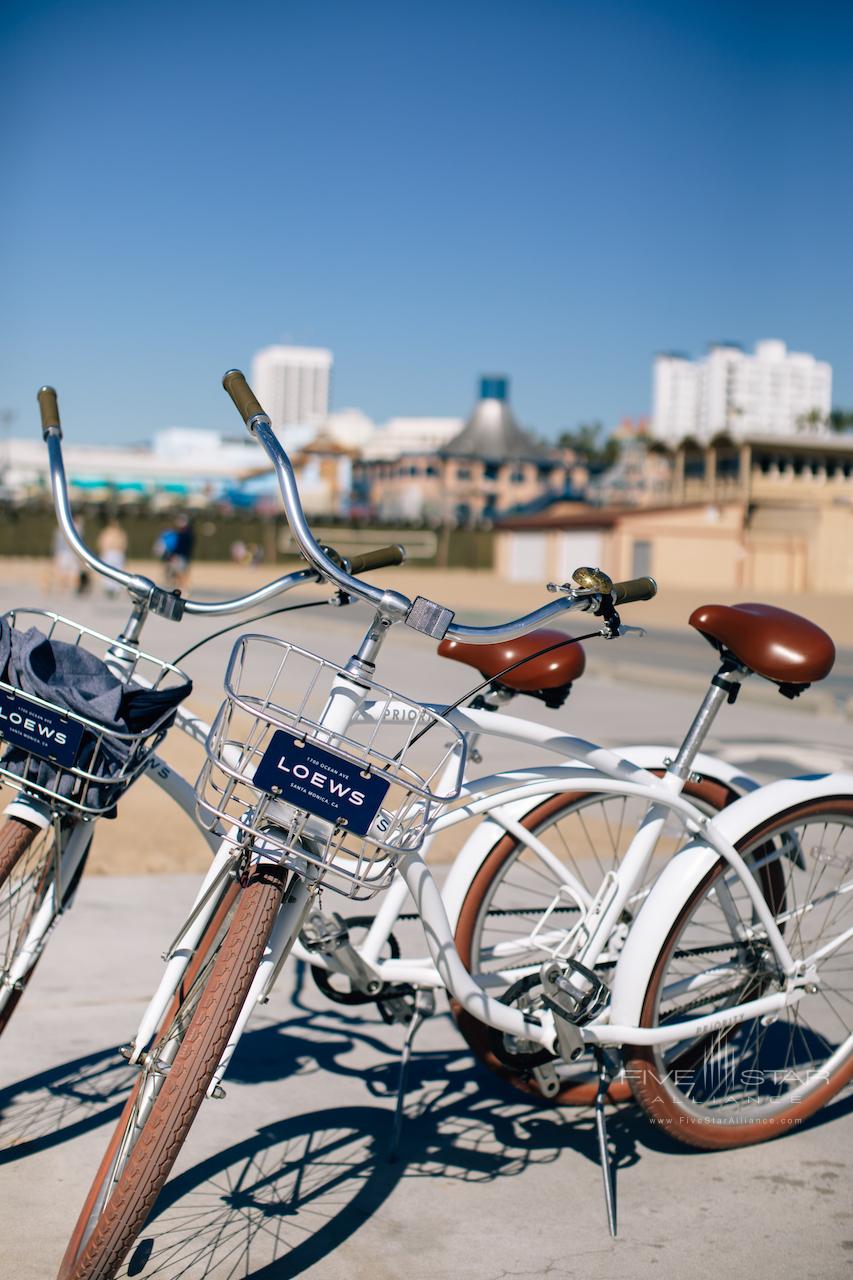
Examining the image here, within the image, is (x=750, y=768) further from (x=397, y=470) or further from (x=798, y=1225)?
(x=397, y=470)

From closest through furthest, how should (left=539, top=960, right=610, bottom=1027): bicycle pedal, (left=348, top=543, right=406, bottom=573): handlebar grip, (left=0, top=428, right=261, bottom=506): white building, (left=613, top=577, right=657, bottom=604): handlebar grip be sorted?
(left=613, top=577, right=657, bottom=604): handlebar grip < (left=348, top=543, right=406, bottom=573): handlebar grip < (left=539, top=960, right=610, bottom=1027): bicycle pedal < (left=0, top=428, right=261, bottom=506): white building

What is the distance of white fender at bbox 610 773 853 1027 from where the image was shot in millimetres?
2893

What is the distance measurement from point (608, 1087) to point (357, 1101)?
0.64 metres

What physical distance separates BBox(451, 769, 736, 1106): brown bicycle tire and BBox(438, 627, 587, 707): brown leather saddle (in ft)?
0.96

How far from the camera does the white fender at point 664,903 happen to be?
289 centimetres

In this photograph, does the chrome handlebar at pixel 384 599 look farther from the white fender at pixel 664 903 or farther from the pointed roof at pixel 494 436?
the pointed roof at pixel 494 436

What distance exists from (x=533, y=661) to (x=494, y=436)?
127602mm

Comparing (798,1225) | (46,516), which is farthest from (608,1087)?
A: (46,516)

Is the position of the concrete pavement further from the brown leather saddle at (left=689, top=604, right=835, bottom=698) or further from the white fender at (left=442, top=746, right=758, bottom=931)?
the brown leather saddle at (left=689, top=604, right=835, bottom=698)

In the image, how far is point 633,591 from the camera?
2.52 meters

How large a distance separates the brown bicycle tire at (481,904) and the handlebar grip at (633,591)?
754 millimetres

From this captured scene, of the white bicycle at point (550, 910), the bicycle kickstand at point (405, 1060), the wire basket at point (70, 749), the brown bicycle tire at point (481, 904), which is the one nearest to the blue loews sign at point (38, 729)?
the wire basket at point (70, 749)

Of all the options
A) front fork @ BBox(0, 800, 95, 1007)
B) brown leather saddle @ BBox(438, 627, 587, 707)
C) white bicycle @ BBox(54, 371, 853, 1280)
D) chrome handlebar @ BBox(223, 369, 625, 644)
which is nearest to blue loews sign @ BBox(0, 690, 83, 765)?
white bicycle @ BBox(54, 371, 853, 1280)

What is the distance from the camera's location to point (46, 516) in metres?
Result: 61.6
